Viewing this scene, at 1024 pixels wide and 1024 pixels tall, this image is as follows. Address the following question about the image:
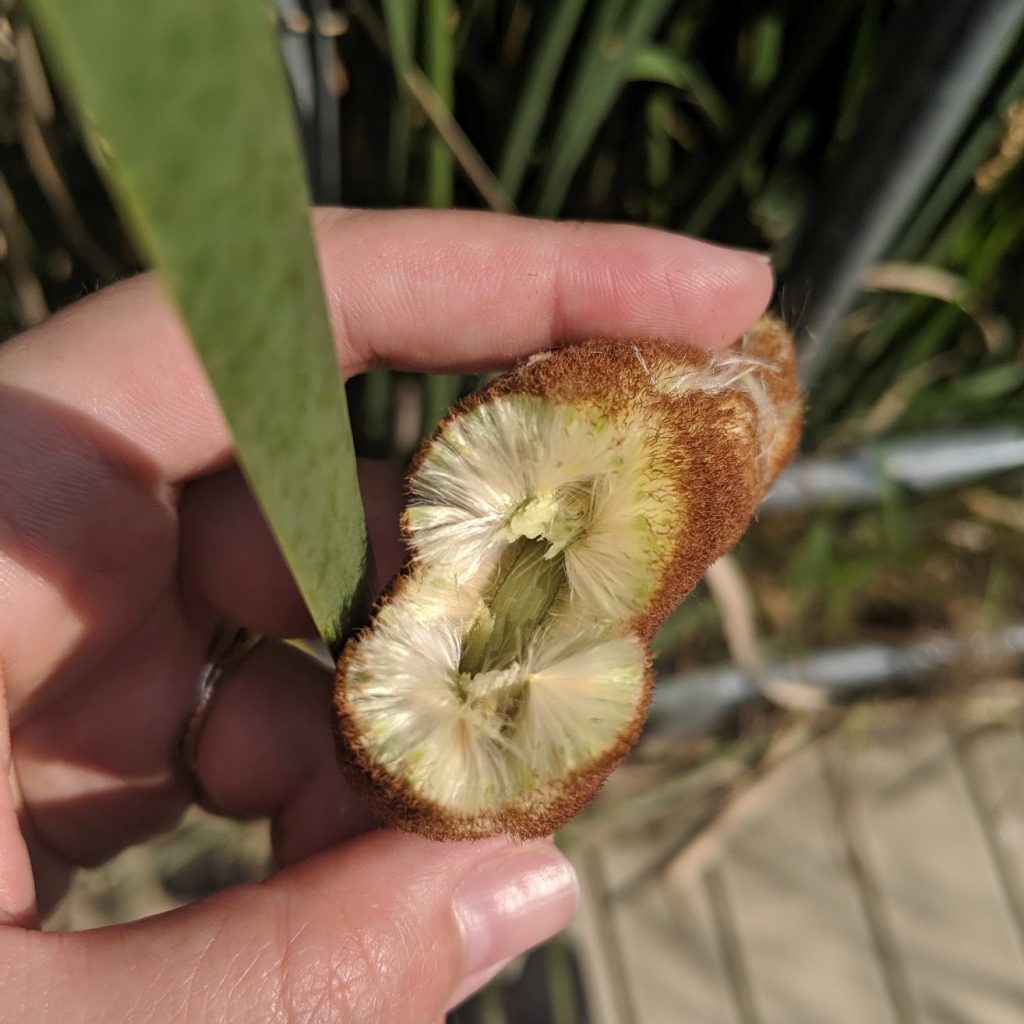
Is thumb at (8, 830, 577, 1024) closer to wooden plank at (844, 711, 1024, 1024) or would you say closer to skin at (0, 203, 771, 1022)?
skin at (0, 203, 771, 1022)

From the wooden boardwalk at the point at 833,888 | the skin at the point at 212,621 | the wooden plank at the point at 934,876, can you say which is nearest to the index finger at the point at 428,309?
the skin at the point at 212,621

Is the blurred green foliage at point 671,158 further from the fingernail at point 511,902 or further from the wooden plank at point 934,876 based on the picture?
the fingernail at point 511,902

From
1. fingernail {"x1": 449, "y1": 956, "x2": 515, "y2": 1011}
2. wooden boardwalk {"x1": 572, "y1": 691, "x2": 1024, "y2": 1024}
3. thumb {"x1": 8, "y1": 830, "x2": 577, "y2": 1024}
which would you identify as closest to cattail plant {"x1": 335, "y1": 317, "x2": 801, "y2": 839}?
thumb {"x1": 8, "y1": 830, "x2": 577, "y2": 1024}

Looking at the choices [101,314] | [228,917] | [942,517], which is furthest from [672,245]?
[942,517]

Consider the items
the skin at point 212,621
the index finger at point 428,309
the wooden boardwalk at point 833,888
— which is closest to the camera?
the skin at point 212,621

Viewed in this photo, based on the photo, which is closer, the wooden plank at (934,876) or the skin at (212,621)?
the skin at (212,621)

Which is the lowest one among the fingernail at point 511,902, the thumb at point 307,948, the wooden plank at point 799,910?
the wooden plank at point 799,910

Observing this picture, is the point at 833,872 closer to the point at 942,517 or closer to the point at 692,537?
the point at 942,517
